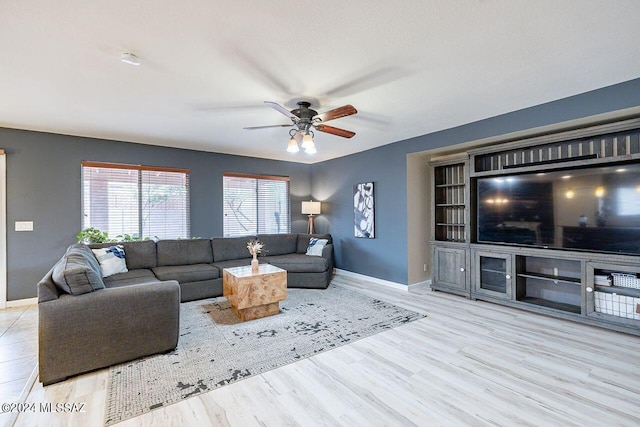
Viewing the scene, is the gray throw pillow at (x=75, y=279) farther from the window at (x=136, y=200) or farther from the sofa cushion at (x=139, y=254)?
the window at (x=136, y=200)

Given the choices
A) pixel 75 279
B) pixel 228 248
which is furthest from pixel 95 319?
pixel 228 248

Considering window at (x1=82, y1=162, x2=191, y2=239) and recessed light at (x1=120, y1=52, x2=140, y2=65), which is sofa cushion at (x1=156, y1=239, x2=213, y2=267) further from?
recessed light at (x1=120, y1=52, x2=140, y2=65)

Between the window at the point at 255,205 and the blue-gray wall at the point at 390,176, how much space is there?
33.3 inches

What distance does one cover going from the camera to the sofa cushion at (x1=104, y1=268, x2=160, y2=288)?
137 inches

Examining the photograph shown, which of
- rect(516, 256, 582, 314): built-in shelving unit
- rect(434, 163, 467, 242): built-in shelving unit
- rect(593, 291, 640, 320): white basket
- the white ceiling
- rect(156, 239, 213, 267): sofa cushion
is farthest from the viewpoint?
rect(434, 163, 467, 242): built-in shelving unit

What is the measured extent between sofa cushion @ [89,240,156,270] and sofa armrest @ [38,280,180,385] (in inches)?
82.8

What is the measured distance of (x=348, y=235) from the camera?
6059mm

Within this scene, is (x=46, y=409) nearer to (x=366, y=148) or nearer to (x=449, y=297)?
(x=449, y=297)

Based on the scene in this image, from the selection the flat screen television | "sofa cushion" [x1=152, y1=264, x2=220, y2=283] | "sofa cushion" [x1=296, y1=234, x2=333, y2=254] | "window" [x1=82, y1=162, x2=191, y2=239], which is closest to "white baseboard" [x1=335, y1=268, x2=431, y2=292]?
"sofa cushion" [x1=296, y1=234, x2=333, y2=254]

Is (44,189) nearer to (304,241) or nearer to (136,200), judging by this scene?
(136,200)

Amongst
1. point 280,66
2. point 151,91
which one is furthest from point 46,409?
point 280,66

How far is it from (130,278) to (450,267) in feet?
15.1

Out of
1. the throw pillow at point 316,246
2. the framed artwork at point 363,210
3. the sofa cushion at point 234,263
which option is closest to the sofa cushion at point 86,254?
the sofa cushion at point 234,263

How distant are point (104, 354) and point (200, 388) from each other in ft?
3.09
